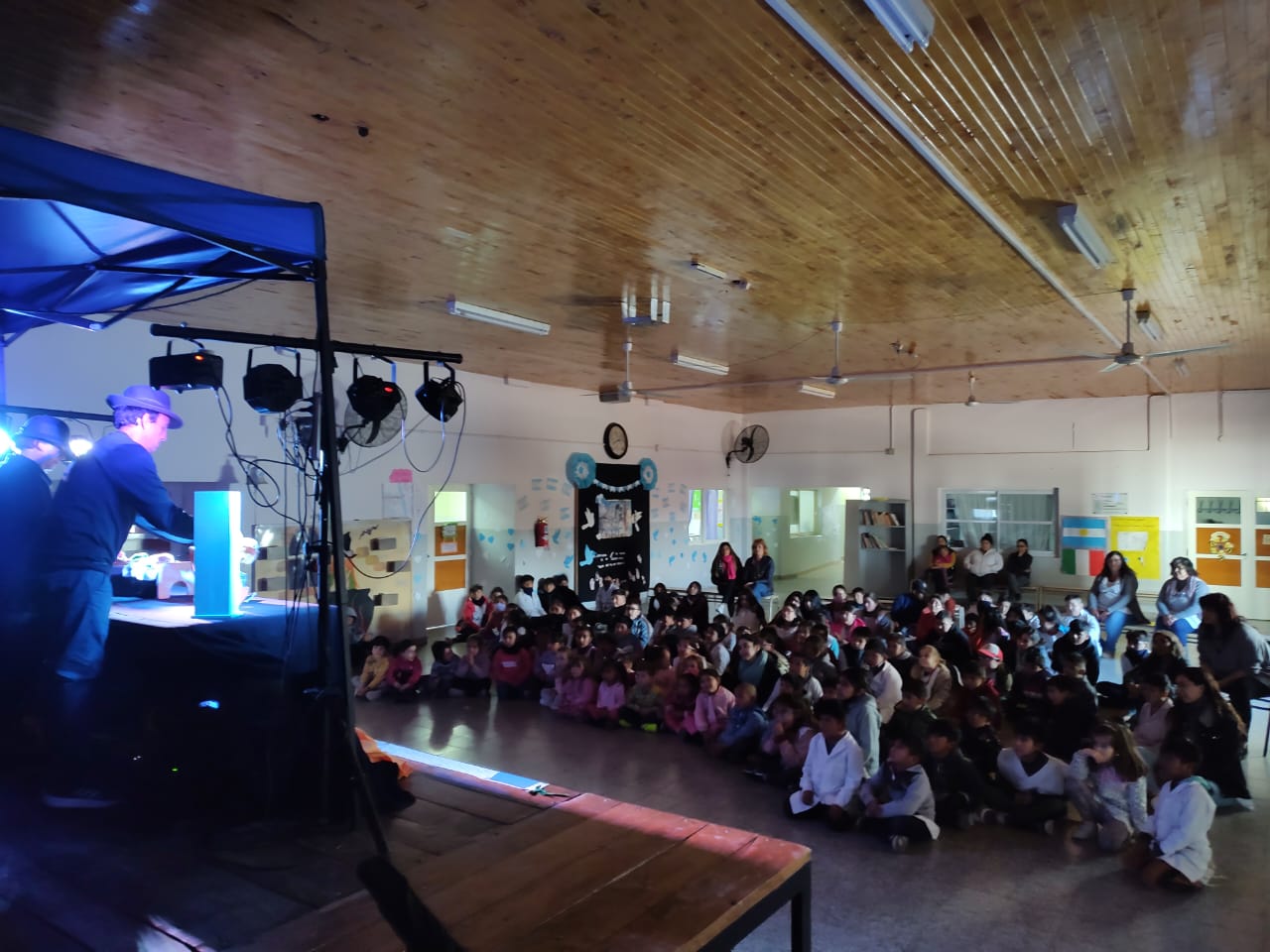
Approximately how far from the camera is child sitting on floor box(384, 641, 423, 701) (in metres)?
6.70

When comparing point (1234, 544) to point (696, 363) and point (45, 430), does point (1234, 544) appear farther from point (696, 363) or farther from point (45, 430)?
point (45, 430)

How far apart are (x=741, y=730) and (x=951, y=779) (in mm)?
1331

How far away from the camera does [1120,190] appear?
375 cm

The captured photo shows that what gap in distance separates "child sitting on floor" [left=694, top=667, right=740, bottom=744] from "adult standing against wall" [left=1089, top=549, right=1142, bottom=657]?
5.15m

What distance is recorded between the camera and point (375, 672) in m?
6.75

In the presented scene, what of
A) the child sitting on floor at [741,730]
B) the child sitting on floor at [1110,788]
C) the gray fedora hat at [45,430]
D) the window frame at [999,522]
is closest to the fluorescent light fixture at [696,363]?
the child sitting on floor at [741,730]

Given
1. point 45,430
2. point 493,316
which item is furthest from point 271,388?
point 493,316

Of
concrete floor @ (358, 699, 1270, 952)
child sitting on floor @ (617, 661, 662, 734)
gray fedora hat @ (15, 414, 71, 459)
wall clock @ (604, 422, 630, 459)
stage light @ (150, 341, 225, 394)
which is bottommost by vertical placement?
concrete floor @ (358, 699, 1270, 952)

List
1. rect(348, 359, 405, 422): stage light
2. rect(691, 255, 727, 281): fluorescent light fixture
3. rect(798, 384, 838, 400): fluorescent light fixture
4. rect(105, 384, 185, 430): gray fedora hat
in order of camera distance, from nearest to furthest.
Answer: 1. rect(105, 384, 185, 430): gray fedora hat
2. rect(348, 359, 405, 422): stage light
3. rect(691, 255, 727, 281): fluorescent light fixture
4. rect(798, 384, 838, 400): fluorescent light fixture

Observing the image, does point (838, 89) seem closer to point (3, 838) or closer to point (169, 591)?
point (169, 591)

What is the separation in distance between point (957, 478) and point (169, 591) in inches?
424

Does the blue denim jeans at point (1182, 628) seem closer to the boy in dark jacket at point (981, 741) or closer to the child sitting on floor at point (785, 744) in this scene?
the boy in dark jacket at point (981, 741)

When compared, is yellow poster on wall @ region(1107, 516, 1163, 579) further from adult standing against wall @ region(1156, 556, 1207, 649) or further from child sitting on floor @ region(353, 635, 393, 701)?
child sitting on floor @ region(353, 635, 393, 701)

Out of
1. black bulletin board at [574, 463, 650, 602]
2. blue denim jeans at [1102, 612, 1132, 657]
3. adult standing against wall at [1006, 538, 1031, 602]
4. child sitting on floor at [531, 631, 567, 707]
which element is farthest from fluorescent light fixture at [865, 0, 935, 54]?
adult standing against wall at [1006, 538, 1031, 602]
